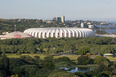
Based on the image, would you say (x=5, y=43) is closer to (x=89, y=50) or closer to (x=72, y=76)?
(x=89, y=50)

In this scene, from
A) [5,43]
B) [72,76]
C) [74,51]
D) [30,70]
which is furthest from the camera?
[5,43]

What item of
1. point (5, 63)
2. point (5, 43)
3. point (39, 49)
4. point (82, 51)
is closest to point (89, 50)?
point (82, 51)

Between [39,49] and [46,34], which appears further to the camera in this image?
[46,34]

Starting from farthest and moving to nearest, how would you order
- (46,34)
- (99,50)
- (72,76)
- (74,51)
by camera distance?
(46,34) → (74,51) → (99,50) → (72,76)

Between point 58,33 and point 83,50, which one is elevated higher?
point 58,33

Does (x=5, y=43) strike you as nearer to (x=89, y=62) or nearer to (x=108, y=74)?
(x=89, y=62)

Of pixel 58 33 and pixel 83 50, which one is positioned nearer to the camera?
pixel 83 50

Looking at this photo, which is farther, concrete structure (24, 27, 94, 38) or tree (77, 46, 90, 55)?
concrete structure (24, 27, 94, 38)

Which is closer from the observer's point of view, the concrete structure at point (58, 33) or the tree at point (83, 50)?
the tree at point (83, 50)

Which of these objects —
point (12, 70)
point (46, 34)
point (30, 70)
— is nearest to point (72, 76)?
point (30, 70)
